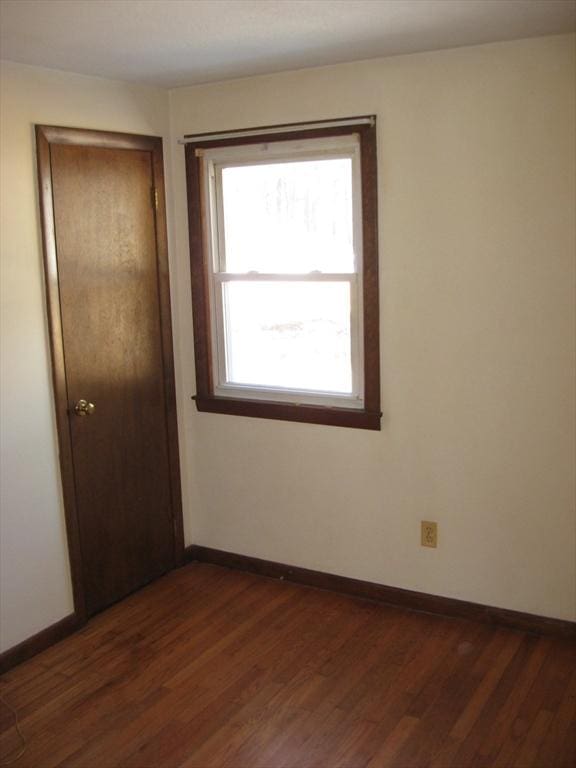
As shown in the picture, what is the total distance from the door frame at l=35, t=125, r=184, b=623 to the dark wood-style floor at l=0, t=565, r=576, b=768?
1.45ft

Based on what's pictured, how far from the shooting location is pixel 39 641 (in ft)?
10.9

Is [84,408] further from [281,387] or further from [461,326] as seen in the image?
[461,326]

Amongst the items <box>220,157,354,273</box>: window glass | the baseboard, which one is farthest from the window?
the baseboard

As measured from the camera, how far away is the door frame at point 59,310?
3219 millimetres

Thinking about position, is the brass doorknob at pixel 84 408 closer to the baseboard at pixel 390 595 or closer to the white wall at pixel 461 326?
the white wall at pixel 461 326

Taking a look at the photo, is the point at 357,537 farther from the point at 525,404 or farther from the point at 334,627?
the point at 525,404

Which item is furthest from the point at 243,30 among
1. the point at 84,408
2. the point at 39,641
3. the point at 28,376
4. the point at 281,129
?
the point at 39,641

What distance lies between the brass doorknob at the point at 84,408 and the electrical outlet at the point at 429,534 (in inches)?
60.3

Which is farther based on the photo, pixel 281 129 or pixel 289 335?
pixel 289 335

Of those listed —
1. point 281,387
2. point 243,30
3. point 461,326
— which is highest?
point 243,30

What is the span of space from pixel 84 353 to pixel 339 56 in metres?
1.61

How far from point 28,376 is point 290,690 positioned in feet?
5.22

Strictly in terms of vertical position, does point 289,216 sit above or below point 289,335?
above

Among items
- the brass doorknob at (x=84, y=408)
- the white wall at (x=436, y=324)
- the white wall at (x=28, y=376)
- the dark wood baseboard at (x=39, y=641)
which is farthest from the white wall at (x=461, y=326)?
the dark wood baseboard at (x=39, y=641)
